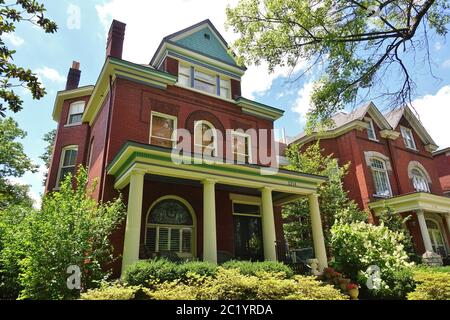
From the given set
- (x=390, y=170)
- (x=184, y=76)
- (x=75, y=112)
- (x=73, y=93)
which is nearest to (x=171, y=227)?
(x=184, y=76)

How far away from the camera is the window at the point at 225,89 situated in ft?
55.3

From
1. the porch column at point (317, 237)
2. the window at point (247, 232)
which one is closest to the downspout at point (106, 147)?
the window at point (247, 232)

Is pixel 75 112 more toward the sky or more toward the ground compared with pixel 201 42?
more toward the ground

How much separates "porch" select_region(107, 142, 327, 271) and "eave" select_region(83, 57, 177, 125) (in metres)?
4.49

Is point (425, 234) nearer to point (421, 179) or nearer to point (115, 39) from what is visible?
point (421, 179)

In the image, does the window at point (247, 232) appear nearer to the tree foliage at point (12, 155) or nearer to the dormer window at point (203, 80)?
the dormer window at point (203, 80)

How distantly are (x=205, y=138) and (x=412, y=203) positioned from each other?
47.0 feet

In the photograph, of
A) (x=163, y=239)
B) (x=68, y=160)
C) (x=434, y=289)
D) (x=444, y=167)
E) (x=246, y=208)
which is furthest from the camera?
(x=444, y=167)

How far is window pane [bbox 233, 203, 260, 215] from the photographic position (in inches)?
583

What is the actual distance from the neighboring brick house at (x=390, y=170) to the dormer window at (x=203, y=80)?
876 cm

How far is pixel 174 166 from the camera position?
1052cm

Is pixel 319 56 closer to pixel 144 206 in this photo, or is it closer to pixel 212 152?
pixel 212 152

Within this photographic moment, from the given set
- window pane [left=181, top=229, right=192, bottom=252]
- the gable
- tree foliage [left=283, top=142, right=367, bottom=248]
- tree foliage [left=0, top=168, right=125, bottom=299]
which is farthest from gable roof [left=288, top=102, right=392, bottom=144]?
tree foliage [left=0, top=168, right=125, bottom=299]

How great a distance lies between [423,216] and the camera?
64.6 feet
